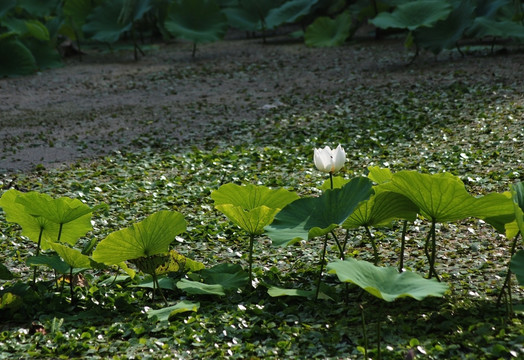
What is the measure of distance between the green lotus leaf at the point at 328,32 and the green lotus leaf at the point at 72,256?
20.3 ft

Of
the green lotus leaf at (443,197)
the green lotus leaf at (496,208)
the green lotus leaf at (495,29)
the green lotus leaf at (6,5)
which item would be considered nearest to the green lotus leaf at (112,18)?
the green lotus leaf at (6,5)

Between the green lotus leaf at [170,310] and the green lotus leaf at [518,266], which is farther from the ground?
the green lotus leaf at [518,266]

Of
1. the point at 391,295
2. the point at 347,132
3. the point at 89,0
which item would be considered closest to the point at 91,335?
the point at 391,295

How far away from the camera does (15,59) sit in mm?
7336

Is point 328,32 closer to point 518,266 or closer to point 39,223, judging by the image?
point 39,223

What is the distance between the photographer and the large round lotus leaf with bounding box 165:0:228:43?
7891 mm

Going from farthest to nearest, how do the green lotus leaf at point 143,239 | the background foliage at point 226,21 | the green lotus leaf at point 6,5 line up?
the green lotus leaf at point 6,5
the background foliage at point 226,21
the green lotus leaf at point 143,239

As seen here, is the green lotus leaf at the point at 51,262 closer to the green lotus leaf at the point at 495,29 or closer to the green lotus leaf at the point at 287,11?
the green lotus leaf at the point at 495,29

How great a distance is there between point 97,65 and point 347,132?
162 inches

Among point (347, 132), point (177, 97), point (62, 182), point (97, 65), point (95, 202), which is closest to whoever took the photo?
point (95, 202)

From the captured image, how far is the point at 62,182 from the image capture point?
13.1ft

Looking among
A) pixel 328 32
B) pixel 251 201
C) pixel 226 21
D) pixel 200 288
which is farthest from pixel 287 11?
pixel 200 288

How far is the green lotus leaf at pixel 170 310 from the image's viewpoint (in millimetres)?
2229

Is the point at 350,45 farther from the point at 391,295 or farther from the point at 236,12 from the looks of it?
the point at 391,295
